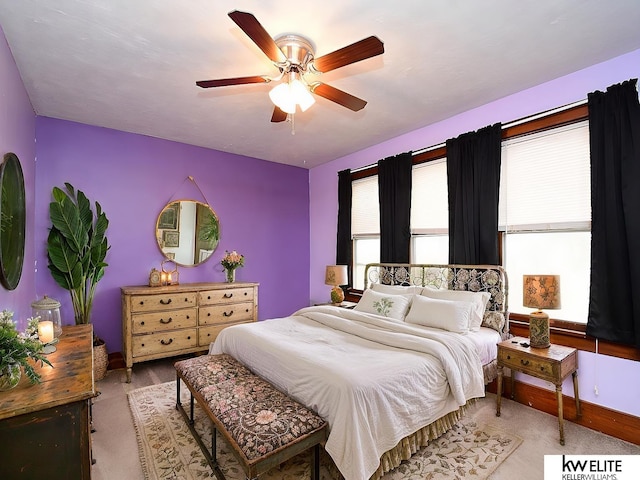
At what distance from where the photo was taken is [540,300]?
2445mm

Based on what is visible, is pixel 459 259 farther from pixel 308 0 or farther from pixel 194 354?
pixel 194 354

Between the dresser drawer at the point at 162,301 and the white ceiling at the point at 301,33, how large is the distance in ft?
6.46

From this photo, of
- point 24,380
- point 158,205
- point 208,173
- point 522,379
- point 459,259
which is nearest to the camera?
point 24,380

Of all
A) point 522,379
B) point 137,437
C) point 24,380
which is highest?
point 24,380

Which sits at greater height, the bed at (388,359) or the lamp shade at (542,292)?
the lamp shade at (542,292)

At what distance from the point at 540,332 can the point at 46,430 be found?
3.17m

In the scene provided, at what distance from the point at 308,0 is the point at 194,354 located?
13.2ft

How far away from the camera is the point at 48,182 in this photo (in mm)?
3504

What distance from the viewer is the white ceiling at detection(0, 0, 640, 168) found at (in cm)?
197

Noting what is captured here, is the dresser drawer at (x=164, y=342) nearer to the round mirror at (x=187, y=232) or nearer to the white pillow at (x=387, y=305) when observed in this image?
the round mirror at (x=187, y=232)

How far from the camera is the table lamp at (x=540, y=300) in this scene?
2.40 metres

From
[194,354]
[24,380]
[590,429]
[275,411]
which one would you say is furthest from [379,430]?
[194,354]

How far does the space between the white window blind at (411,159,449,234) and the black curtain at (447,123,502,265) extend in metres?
0.15

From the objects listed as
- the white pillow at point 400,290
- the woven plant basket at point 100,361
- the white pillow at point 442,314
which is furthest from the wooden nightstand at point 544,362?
the woven plant basket at point 100,361
